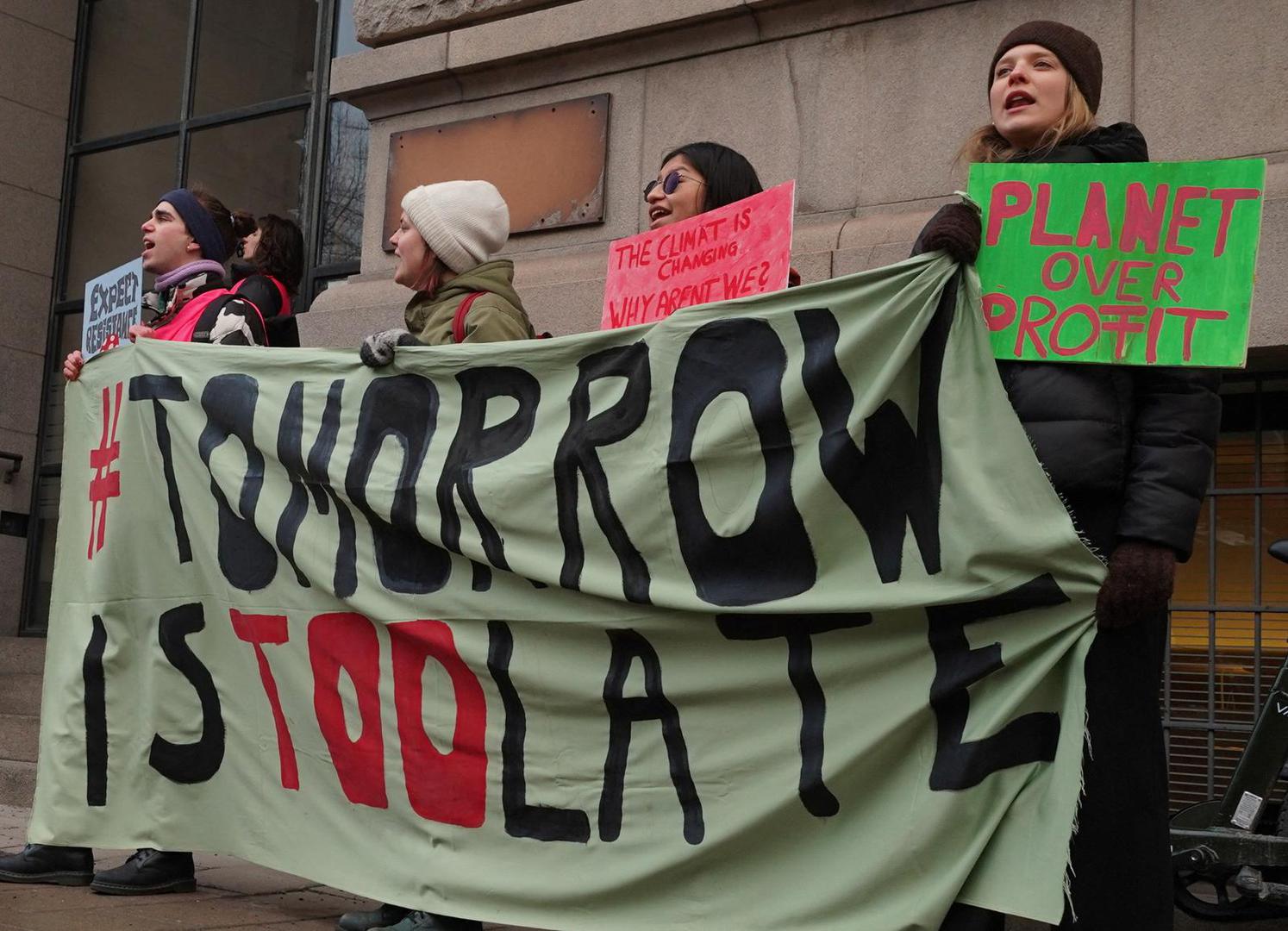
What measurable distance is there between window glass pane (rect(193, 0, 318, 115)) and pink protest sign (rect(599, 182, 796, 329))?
5961 mm

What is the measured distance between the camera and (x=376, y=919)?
381cm

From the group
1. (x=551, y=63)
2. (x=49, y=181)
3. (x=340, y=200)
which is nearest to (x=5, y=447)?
(x=49, y=181)

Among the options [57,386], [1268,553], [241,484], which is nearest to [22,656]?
[57,386]

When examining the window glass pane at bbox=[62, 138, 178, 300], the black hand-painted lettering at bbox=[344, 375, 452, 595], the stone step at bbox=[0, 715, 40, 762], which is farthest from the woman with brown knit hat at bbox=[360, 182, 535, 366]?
the window glass pane at bbox=[62, 138, 178, 300]

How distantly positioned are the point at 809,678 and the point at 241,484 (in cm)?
180

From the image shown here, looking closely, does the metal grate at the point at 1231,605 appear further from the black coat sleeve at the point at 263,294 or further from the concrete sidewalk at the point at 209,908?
the black coat sleeve at the point at 263,294

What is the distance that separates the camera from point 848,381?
3189 mm

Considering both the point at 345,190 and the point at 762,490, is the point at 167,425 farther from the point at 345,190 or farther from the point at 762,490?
the point at 345,190

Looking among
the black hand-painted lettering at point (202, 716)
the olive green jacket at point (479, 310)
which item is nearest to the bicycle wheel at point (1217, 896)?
the olive green jacket at point (479, 310)

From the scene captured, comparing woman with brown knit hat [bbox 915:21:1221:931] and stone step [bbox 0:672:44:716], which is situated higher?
woman with brown knit hat [bbox 915:21:1221:931]

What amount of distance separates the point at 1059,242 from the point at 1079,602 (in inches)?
27.2

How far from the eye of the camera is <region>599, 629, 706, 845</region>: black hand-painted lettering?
10.9 feet

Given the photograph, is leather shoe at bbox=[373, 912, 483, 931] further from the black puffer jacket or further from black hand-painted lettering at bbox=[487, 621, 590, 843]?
the black puffer jacket

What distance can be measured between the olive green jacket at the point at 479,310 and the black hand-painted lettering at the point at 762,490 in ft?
2.45
